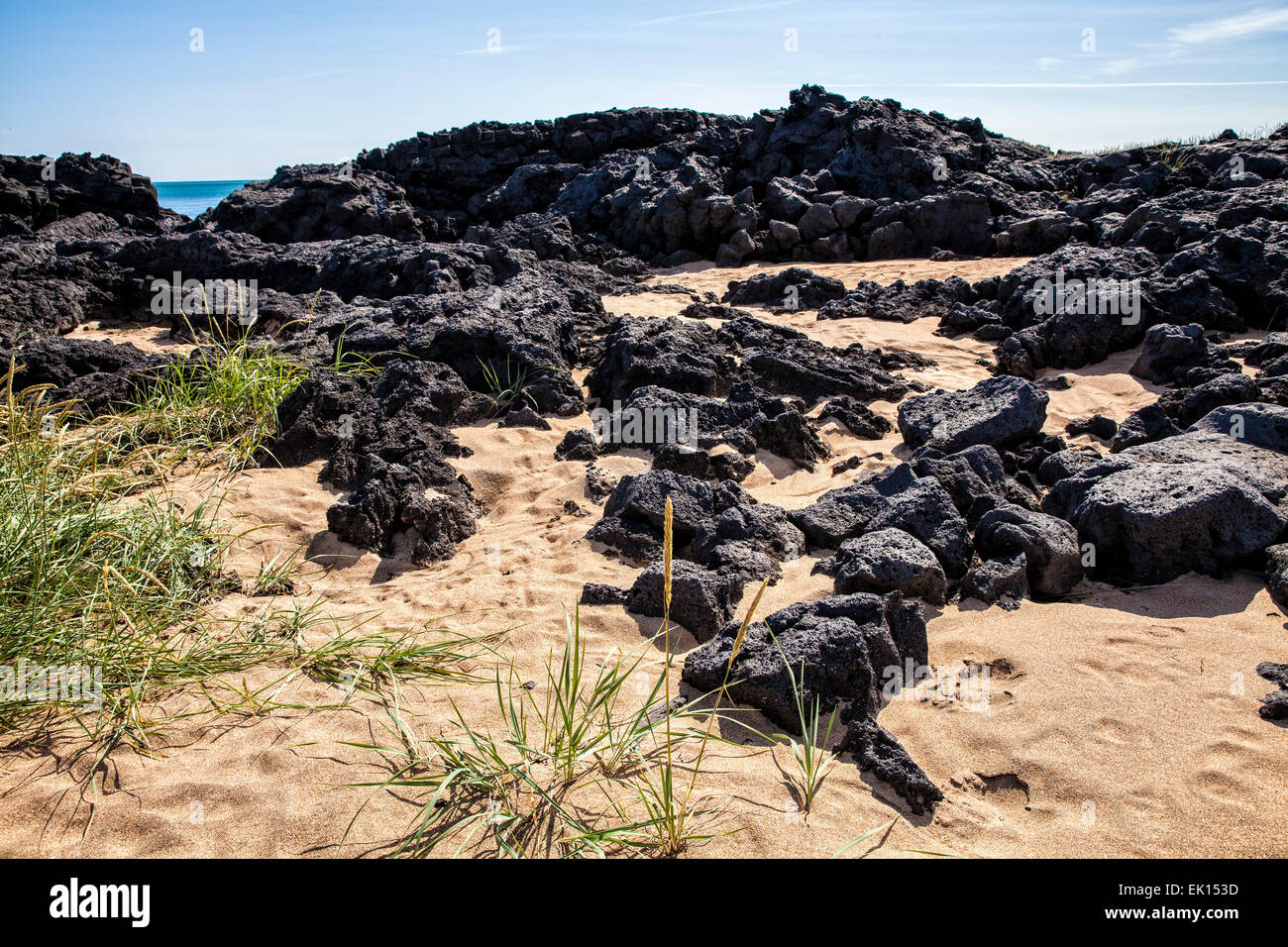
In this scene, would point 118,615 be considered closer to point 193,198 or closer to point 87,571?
point 87,571

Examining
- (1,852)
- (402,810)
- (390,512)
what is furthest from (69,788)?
(390,512)

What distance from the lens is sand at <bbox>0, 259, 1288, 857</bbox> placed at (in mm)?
2539

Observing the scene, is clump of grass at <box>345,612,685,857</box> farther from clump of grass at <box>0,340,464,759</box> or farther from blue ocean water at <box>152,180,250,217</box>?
blue ocean water at <box>152,180,250,217</box>

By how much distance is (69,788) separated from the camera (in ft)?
8.58

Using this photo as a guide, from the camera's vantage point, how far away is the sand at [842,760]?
254 cm

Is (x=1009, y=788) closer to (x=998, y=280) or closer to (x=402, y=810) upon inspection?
(x=402, y=810)

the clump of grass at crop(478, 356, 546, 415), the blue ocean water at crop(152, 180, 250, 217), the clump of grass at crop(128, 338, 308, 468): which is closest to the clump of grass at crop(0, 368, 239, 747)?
the clump of grass at crop(128, 338, 308, 468)

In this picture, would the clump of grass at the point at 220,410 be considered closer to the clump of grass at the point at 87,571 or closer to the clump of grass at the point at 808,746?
the clump of grass at the point at 87,571

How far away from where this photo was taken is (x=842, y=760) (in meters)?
3.00

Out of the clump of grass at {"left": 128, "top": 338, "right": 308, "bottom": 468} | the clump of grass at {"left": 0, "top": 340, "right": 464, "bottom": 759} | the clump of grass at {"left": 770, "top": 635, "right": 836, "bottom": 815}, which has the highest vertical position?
the clump of grass at {"left": 128, "top": 338, "right": 308, "bottom": 468}

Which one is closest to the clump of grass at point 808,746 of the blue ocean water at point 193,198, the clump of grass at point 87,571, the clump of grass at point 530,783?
the clump of grass at point 530,783

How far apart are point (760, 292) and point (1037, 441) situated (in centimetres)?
605

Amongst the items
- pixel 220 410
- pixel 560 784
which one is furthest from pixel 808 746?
pixel 220 410
